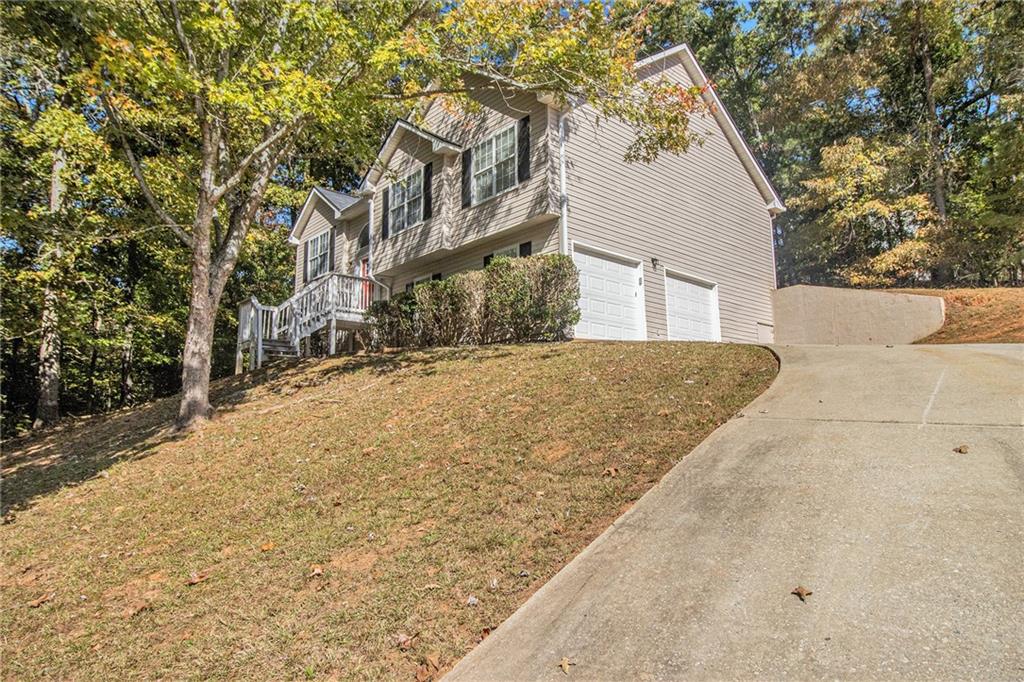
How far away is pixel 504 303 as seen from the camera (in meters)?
11.7

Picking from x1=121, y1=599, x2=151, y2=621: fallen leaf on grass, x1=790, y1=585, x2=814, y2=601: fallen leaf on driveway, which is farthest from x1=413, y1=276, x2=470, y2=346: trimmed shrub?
x1=790, y1=585, x2=814, y2=601: fallen leaf on driveway

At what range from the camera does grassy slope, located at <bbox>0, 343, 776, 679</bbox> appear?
3.68m

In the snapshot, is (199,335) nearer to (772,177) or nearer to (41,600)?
(41,600)

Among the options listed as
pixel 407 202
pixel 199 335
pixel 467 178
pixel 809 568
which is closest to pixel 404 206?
pixel 407 202

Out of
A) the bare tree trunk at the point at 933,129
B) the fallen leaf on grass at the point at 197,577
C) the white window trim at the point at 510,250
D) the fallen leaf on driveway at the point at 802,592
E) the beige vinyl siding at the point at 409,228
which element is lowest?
the fallen leaf on grass at the point at 197,577

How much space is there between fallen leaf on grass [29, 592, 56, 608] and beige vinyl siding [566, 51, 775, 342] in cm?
1034

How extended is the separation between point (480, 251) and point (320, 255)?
30.6 ft

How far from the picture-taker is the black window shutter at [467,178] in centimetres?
1481

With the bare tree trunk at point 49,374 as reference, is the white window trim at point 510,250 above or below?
above

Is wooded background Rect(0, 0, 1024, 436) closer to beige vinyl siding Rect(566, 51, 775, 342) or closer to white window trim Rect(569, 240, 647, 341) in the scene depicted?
beige vinyl siding Rect(566, 51, 775, 342)

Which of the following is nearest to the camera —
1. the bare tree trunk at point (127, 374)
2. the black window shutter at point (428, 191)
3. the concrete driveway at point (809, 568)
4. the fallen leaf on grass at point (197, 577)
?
the concrete driveway at point (809, 568)

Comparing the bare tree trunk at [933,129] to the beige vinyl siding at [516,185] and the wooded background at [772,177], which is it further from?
the beige vinyl siding at [516,185]

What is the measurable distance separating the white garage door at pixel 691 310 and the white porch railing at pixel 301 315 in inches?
311

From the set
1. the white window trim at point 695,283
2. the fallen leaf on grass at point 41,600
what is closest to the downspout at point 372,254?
the white window trim at point 695,283
